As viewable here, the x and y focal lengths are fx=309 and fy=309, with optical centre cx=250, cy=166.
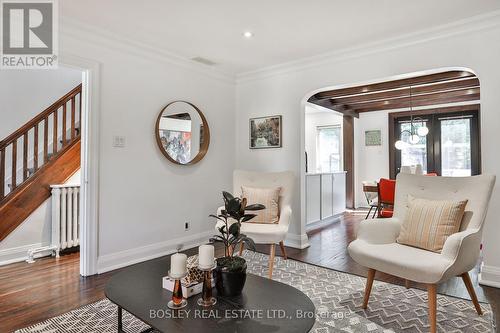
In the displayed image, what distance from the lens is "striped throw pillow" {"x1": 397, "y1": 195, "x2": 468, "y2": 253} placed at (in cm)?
214

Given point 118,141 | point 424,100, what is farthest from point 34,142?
point 424,100

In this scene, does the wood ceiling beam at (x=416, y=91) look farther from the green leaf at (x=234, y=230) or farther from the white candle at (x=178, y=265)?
the white candle at (x=178, y=265)

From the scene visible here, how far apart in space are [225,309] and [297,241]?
2626mm

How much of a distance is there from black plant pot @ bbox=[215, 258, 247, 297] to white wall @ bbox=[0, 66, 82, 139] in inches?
172

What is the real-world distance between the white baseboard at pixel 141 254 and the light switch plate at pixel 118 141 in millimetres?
1098

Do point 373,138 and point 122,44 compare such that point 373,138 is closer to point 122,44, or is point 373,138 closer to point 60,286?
point 122,44

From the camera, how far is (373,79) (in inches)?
133

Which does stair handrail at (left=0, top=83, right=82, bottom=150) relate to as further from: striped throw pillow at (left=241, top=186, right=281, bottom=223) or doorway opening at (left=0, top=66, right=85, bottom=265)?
striped throw pillow at (left=241, top=186, right=281, bottom=223)

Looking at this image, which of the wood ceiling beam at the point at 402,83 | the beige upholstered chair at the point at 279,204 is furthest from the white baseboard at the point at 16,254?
the wood ceiling beam at the point at 402,83

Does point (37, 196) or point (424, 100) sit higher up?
point (424, 100)

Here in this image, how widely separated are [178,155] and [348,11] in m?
2.37

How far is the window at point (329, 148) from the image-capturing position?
7902 millimetres

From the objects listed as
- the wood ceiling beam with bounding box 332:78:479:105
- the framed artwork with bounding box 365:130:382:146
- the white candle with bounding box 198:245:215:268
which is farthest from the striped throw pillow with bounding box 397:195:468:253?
the framed artwork with bounding box 365:130:382:146

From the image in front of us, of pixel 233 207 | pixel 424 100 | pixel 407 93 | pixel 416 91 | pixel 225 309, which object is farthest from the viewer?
pixel 424 100
